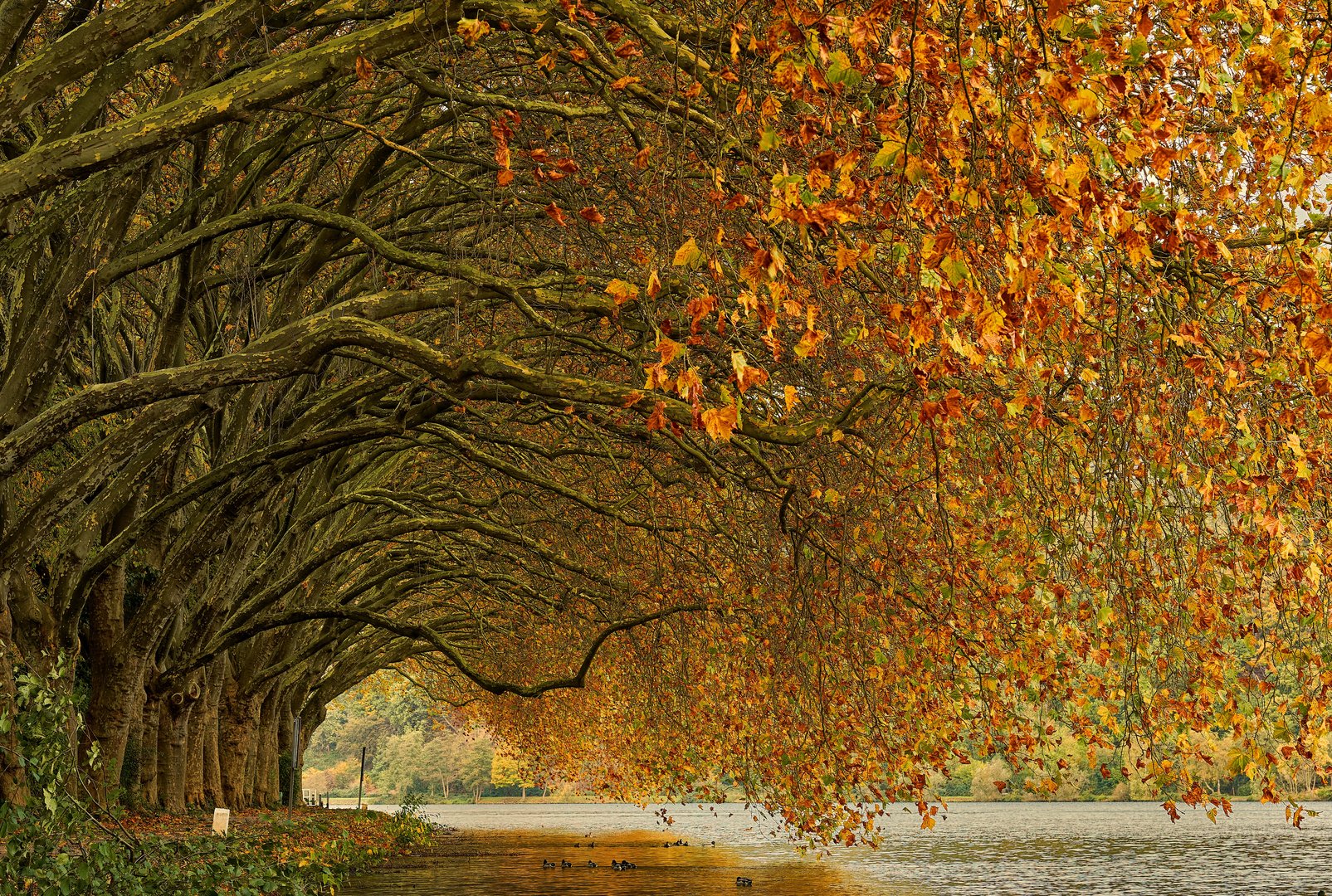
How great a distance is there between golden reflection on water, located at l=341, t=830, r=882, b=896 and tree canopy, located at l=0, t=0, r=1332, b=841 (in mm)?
7421

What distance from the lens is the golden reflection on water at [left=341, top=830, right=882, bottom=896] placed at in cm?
2534

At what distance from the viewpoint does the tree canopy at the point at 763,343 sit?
19.5 feet

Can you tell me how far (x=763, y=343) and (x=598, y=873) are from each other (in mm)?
22987

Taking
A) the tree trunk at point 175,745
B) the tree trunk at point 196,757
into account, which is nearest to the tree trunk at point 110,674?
the tree trunk at point 175,745

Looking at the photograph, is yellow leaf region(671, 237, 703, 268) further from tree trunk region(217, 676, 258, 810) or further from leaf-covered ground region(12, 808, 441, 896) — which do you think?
tree trunk region(217, 676, 258, 810)

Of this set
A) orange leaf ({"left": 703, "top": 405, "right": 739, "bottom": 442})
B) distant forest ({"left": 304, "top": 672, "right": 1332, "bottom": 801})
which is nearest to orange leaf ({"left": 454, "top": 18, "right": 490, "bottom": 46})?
orange leaf ({"left": 703, "top": 405, "right": 739, "bottom": 442})

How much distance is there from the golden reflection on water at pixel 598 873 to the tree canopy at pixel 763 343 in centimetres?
742

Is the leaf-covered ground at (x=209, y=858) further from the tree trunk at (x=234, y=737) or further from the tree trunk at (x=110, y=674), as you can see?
the tree trunk at (x=110, y=674)

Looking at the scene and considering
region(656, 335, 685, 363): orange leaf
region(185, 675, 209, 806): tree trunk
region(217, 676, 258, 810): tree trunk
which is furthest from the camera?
region(217, 676, 258, 810): tree trunk

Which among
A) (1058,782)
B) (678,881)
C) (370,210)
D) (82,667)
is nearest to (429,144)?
(370,210)

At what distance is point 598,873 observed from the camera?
3112 centimetres

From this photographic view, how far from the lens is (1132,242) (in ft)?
18.1

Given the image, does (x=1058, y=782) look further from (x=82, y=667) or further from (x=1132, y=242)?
(x=82, y=667)

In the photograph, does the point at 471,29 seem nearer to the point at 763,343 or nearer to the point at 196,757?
the point at 763,343
